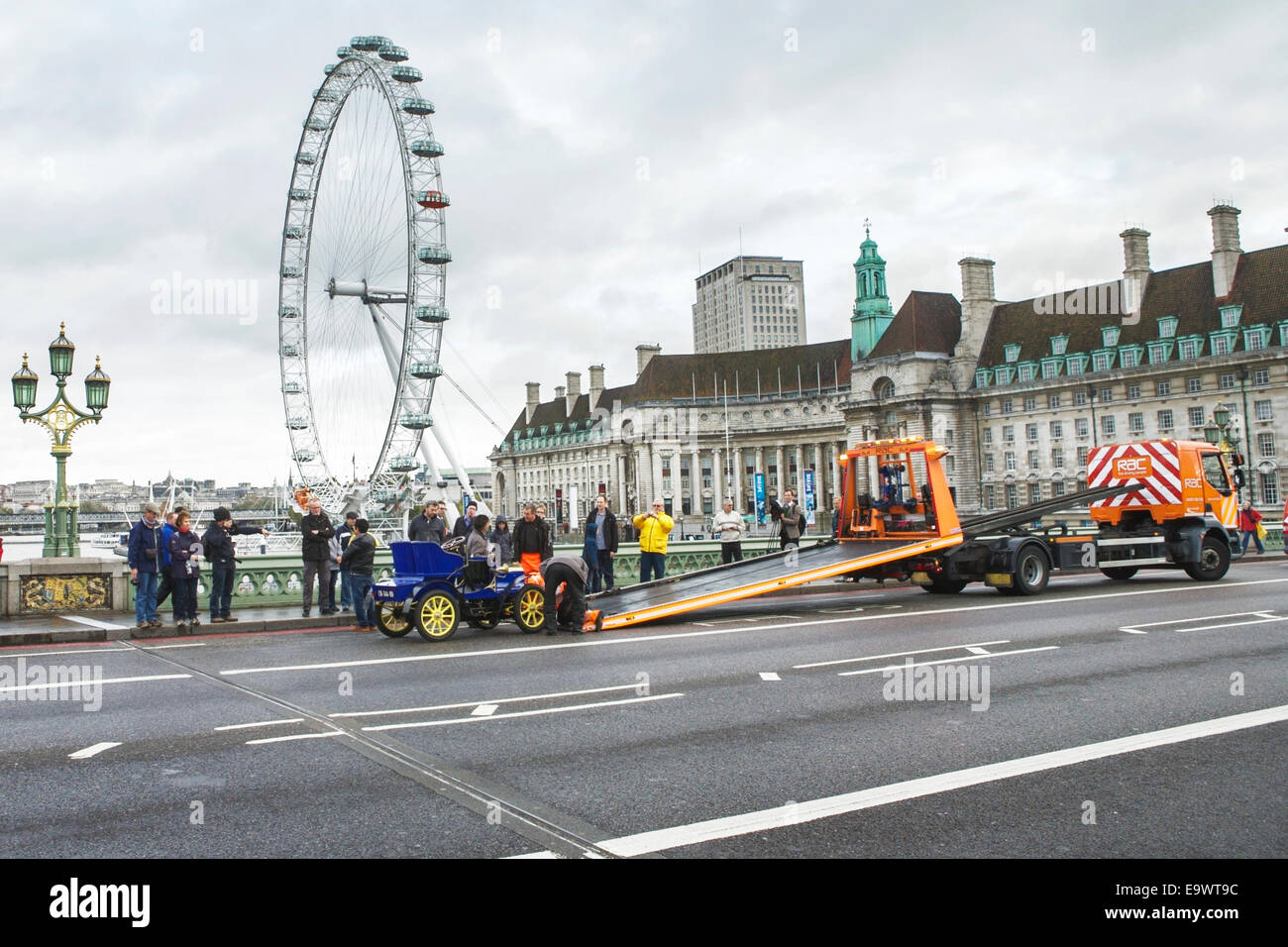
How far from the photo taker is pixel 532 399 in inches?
7436

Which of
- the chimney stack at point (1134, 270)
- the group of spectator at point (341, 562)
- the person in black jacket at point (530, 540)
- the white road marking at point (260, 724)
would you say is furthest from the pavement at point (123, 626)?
the chimney stack at point (1134, 270)

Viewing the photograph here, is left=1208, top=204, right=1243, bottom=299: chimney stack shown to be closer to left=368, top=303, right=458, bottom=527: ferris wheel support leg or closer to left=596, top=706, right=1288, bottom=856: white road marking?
left=368, top=303, right=458, bottom=527: ferris wheel support leg

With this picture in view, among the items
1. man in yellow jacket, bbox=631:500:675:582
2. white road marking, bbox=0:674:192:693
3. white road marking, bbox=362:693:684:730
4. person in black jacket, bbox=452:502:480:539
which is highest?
person in black jacket, bbox=452:502:480:539

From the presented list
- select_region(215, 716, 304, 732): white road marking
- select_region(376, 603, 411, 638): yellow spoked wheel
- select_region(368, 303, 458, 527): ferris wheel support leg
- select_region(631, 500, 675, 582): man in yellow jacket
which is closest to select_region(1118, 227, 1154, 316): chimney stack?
select_region(368, 303, 458, 527): ferris wheel support leg

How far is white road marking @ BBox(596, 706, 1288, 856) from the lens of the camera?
5602 mm

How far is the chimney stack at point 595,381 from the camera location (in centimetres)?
16438

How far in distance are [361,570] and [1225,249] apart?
83.2 meters

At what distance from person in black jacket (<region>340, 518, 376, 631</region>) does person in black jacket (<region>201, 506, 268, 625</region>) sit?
2.00m

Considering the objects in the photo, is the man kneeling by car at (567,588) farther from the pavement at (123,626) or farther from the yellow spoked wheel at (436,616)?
the pavement at (123,626)

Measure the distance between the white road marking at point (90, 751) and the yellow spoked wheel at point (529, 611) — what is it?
8108 mm

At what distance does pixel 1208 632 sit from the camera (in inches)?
543

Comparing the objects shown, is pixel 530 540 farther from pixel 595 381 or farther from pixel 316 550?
pixel 595 381
